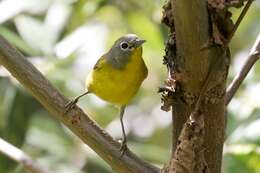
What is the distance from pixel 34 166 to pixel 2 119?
935mm

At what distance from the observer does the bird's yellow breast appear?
77.4 inches

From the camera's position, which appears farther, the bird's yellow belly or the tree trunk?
the bird's yellow belly

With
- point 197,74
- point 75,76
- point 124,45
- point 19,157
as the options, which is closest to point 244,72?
point 197,74

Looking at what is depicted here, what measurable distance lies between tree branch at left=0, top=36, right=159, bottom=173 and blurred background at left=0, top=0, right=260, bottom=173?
0.61 metres

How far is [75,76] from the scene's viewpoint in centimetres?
252

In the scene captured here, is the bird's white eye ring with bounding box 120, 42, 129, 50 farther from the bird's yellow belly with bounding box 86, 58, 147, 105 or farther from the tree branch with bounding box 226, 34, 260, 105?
the tree branch with bounding box 226, 34, 260, 105

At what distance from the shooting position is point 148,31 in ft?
8.70

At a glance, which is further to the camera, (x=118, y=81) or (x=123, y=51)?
(x=123, y=51)

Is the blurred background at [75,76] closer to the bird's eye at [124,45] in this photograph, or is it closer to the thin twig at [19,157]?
the bird's eye at [124,45]

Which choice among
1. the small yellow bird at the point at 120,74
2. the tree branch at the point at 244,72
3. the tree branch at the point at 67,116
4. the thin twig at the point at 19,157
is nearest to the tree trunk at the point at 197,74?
the tree branch at the point at 67,116

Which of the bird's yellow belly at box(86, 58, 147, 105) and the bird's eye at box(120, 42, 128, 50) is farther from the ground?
the bird's eye at box(120, 42, 128, 50)

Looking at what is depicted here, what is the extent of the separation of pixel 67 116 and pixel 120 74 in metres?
0.98

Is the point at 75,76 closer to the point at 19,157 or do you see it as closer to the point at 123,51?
the point at 123,51

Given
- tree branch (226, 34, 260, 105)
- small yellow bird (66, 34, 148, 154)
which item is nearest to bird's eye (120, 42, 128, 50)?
small yellow bird (66, 34, 148, 154)
